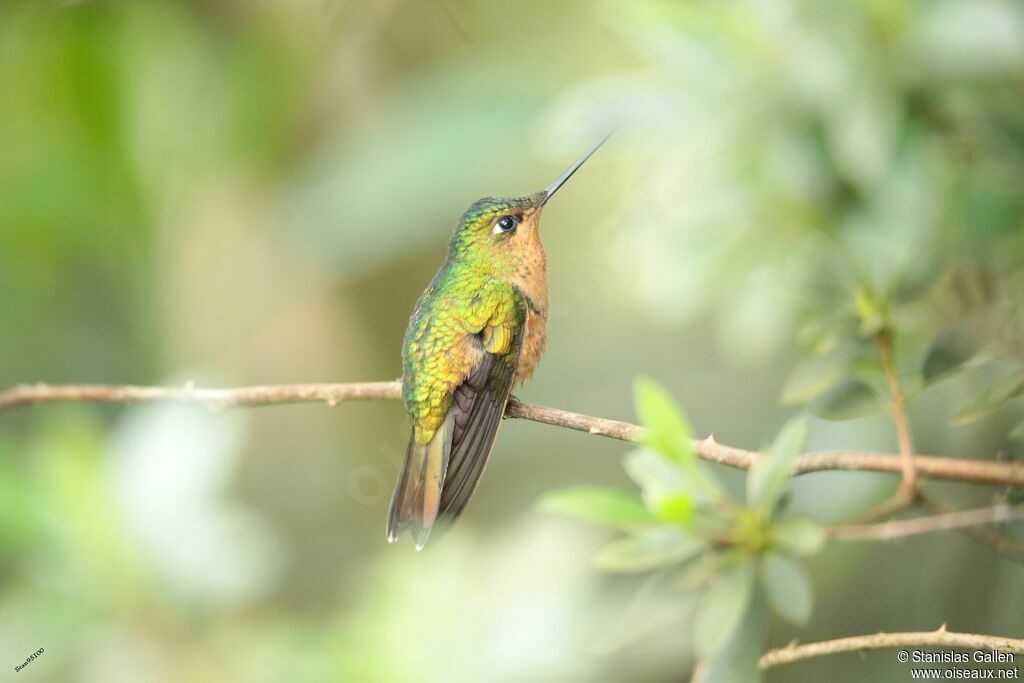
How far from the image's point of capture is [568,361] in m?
2.80

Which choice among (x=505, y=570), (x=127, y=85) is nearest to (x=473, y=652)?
(x=505, y=570)

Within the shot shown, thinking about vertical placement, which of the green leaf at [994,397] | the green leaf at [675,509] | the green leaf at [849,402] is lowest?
the green leaf at [675,509]

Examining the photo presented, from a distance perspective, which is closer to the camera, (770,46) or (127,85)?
(770,46)

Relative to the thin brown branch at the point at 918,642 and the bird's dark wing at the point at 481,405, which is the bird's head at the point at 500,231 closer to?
the bird's dark wing at the point at 481,405

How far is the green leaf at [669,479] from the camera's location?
980 millimetres

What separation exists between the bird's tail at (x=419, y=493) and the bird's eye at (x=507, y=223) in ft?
1.31

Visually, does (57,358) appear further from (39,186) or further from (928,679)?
(928,679)

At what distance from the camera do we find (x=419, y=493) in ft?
3.14

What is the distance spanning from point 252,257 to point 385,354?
139cm

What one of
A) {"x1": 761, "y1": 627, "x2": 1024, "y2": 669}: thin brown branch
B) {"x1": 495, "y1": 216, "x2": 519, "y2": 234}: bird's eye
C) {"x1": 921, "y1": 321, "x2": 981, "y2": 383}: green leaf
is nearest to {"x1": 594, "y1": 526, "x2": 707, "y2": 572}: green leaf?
{"x1": 761, "y1": 627, "x2": 1024, "y2": 669}: thin brown branch

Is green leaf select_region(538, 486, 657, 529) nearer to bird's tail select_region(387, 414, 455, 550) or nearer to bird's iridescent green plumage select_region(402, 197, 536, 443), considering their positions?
bird's tail select_region(387, 414, 455, 550)

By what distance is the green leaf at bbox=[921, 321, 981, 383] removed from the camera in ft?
3.85

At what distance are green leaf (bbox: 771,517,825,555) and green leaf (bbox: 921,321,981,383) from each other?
13.3 inches

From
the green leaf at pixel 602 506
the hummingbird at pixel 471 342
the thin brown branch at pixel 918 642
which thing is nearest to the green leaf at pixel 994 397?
the thin brown branch at pixel 918 642
